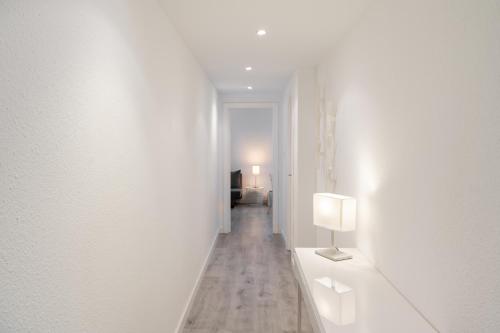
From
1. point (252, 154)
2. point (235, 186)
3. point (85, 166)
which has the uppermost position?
point (252, 154)

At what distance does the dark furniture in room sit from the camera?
7.63 meters

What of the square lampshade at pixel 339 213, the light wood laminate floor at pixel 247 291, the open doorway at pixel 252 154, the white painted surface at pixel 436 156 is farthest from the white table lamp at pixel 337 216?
the open doorway at pixel 252 154

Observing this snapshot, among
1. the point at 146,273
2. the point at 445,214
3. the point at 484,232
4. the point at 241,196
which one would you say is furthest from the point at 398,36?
the point at 241,196

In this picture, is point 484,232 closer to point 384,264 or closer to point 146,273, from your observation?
point 384,264

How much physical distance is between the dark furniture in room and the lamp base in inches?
221

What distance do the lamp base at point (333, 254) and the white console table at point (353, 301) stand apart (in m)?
0.03

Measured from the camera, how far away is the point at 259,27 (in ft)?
7.66

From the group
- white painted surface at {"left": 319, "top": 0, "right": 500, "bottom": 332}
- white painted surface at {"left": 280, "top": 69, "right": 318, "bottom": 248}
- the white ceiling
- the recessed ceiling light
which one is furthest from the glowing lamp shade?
white painted surface at {"left": 280, "top": 69, "right": 318, "bottom": 248}

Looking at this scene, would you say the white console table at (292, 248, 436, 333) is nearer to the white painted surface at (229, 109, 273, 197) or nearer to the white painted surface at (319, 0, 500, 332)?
the white painted surface at (319, 0, 500, 332)

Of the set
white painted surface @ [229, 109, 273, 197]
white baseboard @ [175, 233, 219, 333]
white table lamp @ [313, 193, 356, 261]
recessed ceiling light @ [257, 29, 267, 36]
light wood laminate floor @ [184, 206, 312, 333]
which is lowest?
light wood laminate floor @ [184, 206, 312, 333]

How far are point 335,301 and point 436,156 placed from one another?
77 centimetres

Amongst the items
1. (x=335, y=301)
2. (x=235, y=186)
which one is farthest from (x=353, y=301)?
(x=235, y=186)

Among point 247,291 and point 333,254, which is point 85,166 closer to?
point 333,254

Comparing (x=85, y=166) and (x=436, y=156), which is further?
(x=436, y=156)
